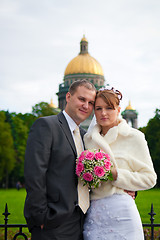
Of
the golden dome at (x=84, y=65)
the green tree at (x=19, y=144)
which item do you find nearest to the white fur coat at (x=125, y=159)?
the green tree at (x=19, y=144)

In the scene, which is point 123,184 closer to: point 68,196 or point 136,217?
point 136,217

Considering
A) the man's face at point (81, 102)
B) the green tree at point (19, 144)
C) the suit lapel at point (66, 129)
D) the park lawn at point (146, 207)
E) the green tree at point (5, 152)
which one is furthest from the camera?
the green tree at point (19, 144)

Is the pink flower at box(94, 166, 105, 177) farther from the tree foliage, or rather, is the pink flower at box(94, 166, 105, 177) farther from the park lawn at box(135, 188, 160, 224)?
the tree foliage

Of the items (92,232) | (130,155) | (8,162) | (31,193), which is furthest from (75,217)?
(8,162)

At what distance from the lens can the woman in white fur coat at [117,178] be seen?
11.7ft

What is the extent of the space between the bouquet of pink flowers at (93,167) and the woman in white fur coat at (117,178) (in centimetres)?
18

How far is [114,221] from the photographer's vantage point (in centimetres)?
356

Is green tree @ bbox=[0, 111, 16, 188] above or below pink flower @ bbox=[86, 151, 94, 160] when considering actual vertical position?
above

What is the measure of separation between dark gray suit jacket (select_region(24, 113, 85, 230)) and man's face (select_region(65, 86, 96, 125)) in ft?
0.95

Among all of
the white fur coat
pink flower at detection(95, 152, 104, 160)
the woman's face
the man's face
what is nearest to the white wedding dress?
the white fur coat

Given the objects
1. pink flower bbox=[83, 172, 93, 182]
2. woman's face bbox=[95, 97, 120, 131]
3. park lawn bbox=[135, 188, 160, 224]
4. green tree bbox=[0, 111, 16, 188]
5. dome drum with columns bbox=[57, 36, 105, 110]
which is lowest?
park lawn bbox=[135, 188, 160, 224]

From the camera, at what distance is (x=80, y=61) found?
261ft

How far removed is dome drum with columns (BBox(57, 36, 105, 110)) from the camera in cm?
7812

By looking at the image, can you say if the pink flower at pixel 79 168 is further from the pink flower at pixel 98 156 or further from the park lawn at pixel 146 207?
the park lawn at pixel 146 207
